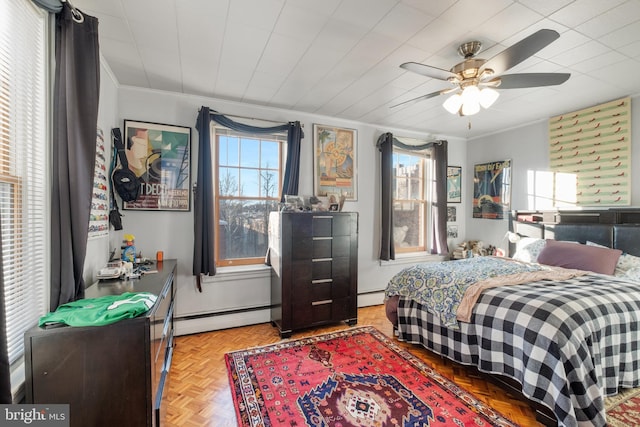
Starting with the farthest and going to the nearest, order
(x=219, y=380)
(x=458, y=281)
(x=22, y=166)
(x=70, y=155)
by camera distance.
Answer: (x=458, y=281)
(x=219, y=380)
(x=70, y=155)
(x=22, y=166)

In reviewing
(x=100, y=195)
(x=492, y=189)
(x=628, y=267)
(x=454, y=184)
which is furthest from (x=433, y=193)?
(x=100, y=195)

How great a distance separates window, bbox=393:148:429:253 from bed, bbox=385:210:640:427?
4.59 ft

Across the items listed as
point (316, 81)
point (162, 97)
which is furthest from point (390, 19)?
point (162, 97)

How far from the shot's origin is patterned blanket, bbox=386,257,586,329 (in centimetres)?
217

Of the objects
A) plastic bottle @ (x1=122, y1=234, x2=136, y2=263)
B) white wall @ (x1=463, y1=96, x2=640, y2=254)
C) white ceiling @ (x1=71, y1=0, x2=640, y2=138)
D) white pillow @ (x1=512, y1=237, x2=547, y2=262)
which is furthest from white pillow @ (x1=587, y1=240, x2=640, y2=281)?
plastic bottle @ (x1=122, y1=234, x2=136, y2=263)

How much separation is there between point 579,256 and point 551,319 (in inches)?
65.6

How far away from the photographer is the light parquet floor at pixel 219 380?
1.76m

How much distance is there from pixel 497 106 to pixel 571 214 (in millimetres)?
1564

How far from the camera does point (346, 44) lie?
6.69 feet

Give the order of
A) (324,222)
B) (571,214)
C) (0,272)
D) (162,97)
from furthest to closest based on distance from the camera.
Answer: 1. (571,214)
2. (324,222)
3. (162,97)
4. (0,272)

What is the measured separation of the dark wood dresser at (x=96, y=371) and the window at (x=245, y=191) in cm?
202

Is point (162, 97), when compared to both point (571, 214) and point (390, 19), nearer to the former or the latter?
point (390, 19)

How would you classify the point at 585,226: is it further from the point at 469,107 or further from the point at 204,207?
the point at 204,207

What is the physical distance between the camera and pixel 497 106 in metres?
3.22
